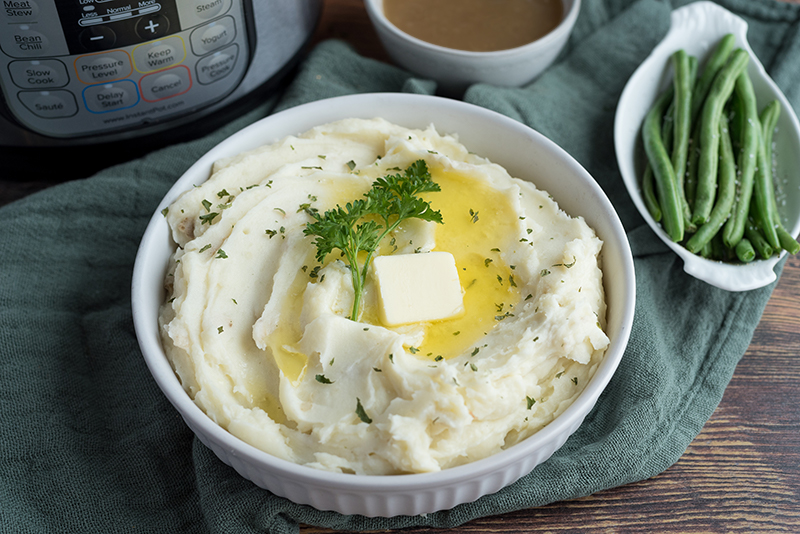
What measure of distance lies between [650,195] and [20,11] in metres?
3.33

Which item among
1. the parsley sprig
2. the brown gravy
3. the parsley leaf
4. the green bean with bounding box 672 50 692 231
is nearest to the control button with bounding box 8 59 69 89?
the parsley sprig

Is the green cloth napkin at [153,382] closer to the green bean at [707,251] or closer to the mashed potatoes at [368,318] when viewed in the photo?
the green bean at [707,251]

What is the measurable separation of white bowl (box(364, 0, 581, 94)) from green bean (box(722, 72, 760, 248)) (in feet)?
3.82

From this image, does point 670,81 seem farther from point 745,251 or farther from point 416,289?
point 416,289

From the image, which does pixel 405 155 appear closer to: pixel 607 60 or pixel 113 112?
pixel 113 112

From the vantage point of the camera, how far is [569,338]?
289cm

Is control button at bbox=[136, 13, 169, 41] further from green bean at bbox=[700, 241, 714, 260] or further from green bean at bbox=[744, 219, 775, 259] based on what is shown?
green bean at bbox=[744, 219, 775, 259]

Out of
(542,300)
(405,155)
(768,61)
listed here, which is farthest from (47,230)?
(768,61)

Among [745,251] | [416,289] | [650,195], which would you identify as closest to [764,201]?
[745,251]

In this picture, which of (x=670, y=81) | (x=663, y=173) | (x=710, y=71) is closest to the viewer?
(x=663, y=173)

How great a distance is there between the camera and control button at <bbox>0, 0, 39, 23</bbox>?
3115mm

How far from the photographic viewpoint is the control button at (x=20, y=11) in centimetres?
312

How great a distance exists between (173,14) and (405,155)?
1313 millimetres

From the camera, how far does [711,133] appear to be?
13.7 ft
